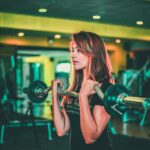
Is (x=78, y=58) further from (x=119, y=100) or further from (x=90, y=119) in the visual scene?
(x=119, y=100)

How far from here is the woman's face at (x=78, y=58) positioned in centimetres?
169

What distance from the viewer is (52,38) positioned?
1061 cm

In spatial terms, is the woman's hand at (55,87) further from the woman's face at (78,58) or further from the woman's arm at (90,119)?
the woman's arm at (90,119)

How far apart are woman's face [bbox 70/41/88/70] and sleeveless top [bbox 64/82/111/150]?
0.49ft

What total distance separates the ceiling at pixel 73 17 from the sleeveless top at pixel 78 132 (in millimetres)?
5049

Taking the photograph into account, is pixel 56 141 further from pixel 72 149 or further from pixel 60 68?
pixel 60 68

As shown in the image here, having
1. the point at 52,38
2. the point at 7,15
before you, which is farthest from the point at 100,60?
the point at 52,38

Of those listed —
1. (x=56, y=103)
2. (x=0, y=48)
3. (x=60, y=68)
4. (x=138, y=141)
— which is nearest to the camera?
(x=56, y=103)

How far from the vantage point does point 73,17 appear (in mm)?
8570

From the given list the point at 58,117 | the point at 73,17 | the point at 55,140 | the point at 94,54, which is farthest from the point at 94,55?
the point at 73,17

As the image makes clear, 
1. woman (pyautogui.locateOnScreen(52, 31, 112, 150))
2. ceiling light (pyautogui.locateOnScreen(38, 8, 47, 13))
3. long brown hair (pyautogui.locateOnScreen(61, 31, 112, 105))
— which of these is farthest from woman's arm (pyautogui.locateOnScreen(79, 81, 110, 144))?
ceiling light (pyautogui.locateOnScreen(38, 8, 47, 13))

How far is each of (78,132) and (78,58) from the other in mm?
363

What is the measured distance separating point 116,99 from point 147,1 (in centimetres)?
552

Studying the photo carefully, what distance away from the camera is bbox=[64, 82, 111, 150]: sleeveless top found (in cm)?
163
